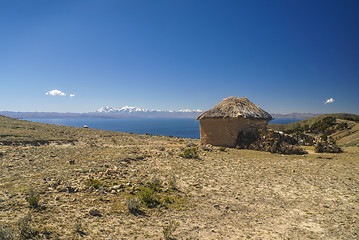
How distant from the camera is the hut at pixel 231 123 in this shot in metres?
17.1

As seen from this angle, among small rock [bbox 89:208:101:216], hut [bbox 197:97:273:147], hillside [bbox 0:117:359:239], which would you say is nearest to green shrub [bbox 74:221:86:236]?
hillside [bbox 0:117:359:239]

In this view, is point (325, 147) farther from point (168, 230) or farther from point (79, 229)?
point (79, 229)

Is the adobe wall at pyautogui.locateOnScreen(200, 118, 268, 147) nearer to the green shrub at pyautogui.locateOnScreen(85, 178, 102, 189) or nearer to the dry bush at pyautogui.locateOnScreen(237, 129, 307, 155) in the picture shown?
the dry bush at pyautogui.locateOnScreen(237, 129, 307, 155)

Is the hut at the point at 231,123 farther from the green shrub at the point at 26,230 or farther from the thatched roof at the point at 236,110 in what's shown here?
the green shrub at the point at 26,230

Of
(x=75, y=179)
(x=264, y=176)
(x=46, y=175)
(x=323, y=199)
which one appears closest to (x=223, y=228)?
(x=323, y=199)

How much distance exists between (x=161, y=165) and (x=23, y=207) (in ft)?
21.1

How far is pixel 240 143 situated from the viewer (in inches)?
677

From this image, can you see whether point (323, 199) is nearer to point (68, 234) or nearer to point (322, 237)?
point (322, 237)

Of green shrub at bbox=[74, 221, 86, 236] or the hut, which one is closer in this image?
green shrub at bbox=[74, 221, 86, 236]

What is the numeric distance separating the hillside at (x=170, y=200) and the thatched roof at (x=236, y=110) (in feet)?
22.8

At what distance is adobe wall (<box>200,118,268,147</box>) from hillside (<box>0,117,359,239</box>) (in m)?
6.70

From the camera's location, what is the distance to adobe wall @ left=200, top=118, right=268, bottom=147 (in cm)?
1723

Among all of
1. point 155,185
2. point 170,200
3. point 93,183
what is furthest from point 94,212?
point 155,185

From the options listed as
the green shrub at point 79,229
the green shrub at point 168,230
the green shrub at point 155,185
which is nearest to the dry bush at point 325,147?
the green shrub at point 155,185
